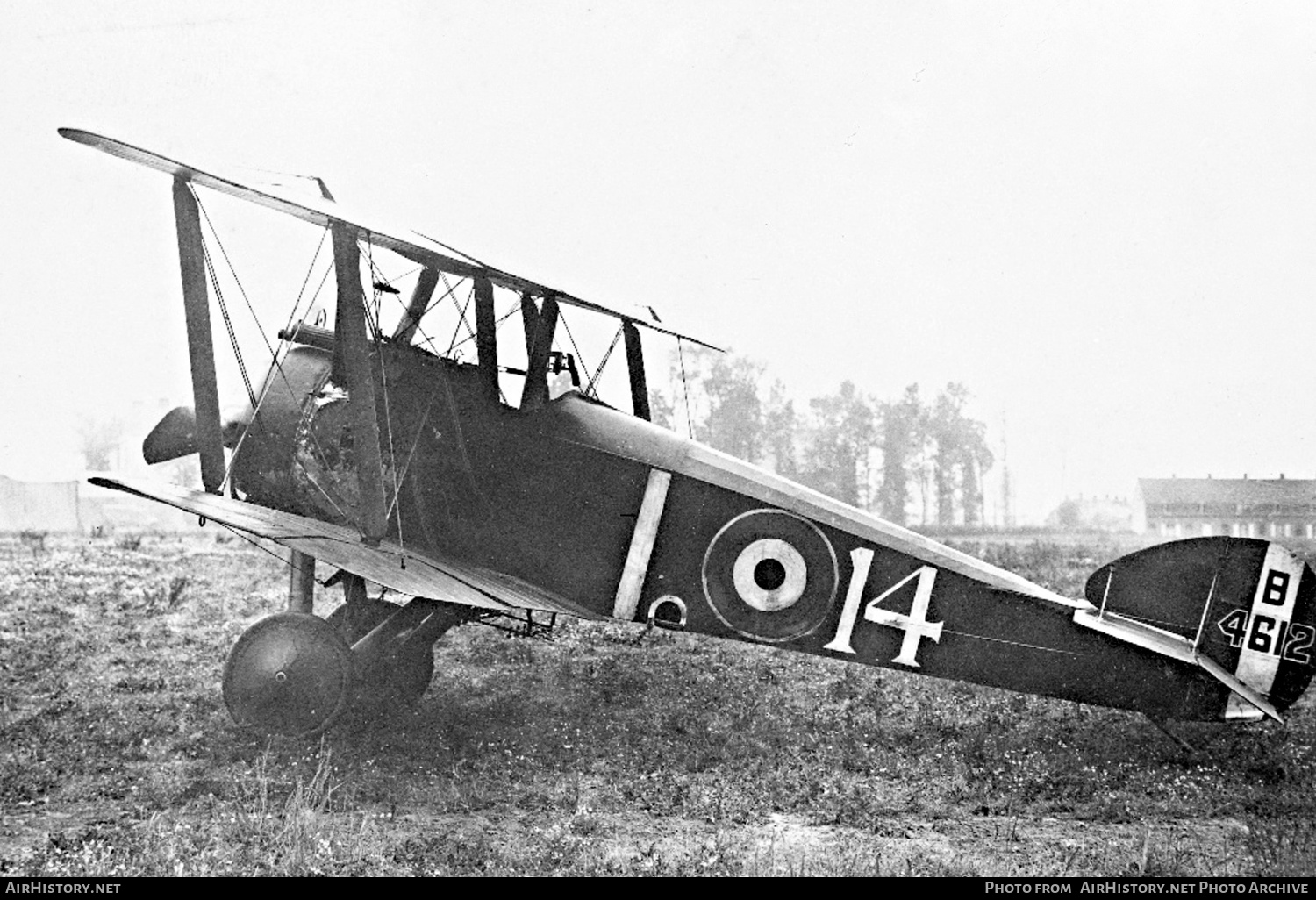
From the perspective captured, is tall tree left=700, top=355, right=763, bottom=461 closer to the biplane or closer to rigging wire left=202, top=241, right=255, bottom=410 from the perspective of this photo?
the biplane

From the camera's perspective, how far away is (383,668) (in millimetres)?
6383

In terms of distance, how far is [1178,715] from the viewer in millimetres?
5535

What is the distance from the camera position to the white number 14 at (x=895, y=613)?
5.61 meters

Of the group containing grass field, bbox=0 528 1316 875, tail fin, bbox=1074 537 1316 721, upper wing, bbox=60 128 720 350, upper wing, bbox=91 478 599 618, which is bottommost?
grass field, bbox=0 528 1316 875

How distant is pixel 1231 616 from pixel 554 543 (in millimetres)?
3856

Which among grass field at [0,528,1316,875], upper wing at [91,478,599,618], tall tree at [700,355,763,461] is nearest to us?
grass field at [0,528,1316,875]

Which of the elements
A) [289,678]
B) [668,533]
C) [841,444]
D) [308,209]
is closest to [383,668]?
[289,678]

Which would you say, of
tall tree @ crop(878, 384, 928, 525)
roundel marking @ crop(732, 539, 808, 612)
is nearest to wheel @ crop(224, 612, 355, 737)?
roundel marking @ crop(732, 539, 808, 612)

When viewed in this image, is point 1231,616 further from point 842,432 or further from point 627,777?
point 842,432

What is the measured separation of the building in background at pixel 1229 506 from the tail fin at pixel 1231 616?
297 centimetres

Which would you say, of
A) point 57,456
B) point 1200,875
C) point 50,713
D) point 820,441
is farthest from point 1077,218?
point 57,456

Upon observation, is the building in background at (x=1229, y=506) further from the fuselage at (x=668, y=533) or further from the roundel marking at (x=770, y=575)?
the roundel marking at (x=770, y=575)

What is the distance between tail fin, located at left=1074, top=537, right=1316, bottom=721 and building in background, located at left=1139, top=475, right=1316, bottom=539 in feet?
9.76

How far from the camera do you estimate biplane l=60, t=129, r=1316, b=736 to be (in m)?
5.34
